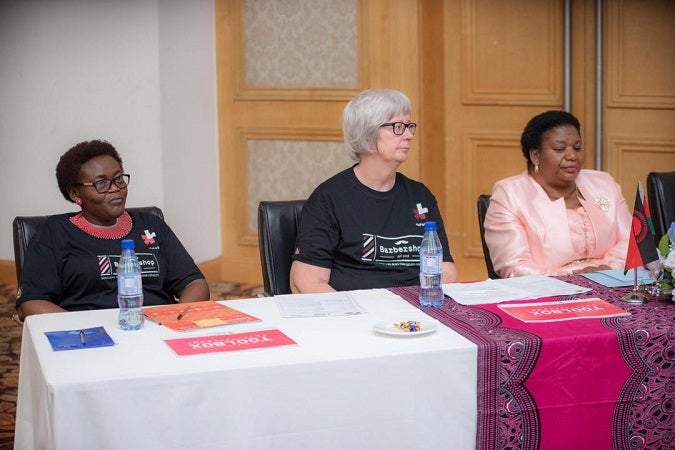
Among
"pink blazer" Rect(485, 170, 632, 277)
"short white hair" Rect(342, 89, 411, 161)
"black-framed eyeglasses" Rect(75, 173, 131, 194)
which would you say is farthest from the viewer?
"pink blazer" Rect(485, 170, 632, 277)

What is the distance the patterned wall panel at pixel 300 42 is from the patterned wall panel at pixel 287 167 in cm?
37

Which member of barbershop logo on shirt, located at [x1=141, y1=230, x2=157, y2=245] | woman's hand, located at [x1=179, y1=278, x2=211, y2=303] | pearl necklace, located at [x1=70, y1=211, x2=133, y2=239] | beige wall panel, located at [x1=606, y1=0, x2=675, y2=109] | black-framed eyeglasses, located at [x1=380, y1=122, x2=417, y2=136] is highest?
beige wall panel, located at [x1=606, y1=0, x2=675, y2=109]

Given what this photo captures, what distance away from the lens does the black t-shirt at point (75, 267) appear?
3.17m

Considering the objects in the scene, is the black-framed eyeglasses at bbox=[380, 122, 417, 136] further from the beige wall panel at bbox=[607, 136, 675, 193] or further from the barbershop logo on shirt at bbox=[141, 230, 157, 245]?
the beige wall panel at bbox=[607, 136, 675, 193]

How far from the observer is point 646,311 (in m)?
2.78

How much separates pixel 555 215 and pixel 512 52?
2106 millimetres

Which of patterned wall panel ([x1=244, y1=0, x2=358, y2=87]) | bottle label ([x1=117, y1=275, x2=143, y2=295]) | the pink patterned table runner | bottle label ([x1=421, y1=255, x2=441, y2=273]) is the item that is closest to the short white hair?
bottle label ([x1=421, y1=255, x2=441, y2=273])

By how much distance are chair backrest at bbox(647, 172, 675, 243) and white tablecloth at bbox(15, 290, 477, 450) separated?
1.61m

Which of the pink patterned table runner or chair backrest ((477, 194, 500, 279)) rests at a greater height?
chair backrest ((477, 194, 500, 279))

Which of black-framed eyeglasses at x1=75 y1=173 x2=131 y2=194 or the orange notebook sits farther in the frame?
black-framed eyeglasses at x1=75 y1=173 x2=131 y2=194

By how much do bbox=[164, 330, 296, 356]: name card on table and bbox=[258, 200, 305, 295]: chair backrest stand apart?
3.25 ft

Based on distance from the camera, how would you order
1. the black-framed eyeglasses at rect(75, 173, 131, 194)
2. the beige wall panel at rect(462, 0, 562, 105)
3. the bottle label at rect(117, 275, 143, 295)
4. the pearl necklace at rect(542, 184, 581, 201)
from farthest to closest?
the beige wall panel at rect(462, 0, 562, 105) < the pearl necklace at rect(542, 184, 581, 201) < the black-framed eyeglasses at rect(75, 173, 131, 194) < the bottle label at rect(117, 275, 143, 295)

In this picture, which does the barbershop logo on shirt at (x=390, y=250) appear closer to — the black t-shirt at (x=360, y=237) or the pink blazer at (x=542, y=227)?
the black t-shirt at (x=360, y=237)

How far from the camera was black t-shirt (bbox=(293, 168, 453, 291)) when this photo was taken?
3379 millimetres
